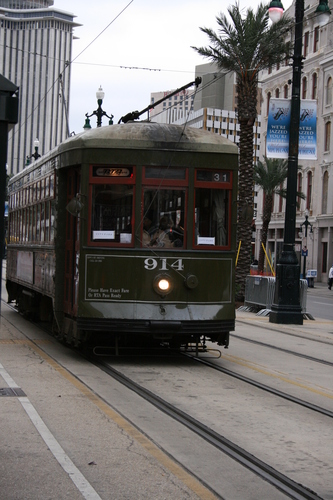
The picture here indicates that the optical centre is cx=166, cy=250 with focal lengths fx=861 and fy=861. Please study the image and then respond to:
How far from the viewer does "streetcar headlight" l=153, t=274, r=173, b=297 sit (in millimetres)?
11383

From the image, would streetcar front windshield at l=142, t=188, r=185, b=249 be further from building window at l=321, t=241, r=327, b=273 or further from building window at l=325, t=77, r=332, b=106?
building window at l=325, t=77, r=332, b=106

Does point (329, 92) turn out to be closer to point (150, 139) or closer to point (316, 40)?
point (316, 40)

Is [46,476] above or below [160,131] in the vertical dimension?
below

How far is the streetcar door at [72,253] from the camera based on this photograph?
1182 cm

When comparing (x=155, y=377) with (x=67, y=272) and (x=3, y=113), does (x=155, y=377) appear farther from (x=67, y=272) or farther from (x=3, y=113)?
(x=3, y=113)

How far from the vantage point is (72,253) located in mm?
12242

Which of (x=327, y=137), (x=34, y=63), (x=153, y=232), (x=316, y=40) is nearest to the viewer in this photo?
(x=153, y=232)

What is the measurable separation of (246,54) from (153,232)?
20507 mm

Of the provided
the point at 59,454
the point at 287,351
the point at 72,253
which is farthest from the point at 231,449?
the point at 287,351

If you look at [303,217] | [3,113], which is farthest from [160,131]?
[303,217]

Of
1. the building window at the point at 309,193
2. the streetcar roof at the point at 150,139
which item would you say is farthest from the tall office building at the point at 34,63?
the streetcar roof at the point at 150,139

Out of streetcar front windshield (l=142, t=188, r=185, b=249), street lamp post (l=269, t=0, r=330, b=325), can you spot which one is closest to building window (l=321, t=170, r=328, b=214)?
street lamp post (l=269, t=0, r=330, b=325)

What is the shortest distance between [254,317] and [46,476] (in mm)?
17044

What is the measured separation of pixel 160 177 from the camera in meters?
11.5
